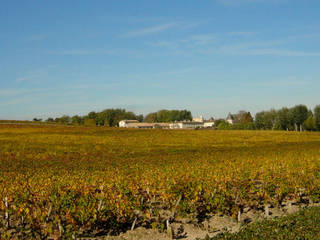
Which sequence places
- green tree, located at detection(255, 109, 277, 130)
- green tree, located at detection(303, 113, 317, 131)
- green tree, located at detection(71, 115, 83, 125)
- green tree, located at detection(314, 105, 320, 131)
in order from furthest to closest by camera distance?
green tree, located at detection(71, 115, 83, 125)
green tree, located at detection(255, 109, 277, 130)
green tree, located at detection(314, 105, 320, 131)
green tree, located at detection(303, 113, 317, 131)

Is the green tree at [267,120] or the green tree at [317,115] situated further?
the green tree at [267,120]

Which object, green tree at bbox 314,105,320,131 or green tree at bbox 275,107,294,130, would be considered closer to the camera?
green tree at bbox 314,105,320,131

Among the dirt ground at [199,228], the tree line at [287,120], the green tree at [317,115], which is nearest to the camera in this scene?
the dirt ground at [199,228]

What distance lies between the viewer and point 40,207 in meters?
11.3

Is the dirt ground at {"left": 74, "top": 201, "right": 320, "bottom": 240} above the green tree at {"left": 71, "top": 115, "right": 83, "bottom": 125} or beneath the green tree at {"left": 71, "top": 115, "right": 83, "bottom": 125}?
beneath

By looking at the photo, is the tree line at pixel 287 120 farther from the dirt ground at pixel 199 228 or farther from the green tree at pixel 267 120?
the dirt ground at pixel 199 228

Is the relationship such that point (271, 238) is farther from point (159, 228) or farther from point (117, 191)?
point (117, 191)

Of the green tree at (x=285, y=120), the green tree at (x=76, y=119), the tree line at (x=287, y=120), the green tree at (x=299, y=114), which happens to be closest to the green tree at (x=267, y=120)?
the tree line at (x=287, y=120)

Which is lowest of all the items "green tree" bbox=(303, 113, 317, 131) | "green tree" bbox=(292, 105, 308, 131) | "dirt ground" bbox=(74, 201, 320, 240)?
"dirt ground" bbox=(74, 201, 320, 240)

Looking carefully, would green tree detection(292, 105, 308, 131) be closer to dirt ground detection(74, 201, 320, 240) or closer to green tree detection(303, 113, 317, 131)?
green tree detection(303, 113, 317, 131)

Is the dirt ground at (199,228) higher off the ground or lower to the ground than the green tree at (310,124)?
lower

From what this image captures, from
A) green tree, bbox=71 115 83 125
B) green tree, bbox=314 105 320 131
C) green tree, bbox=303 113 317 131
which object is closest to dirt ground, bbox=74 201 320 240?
green tree, bbox=303 113 317 131

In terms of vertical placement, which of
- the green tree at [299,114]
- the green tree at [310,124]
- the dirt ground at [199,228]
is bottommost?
the dirt ground at [199,228]

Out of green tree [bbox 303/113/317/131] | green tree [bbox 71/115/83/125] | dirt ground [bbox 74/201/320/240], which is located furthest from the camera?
green tree [bbox 71/115/83/125]
